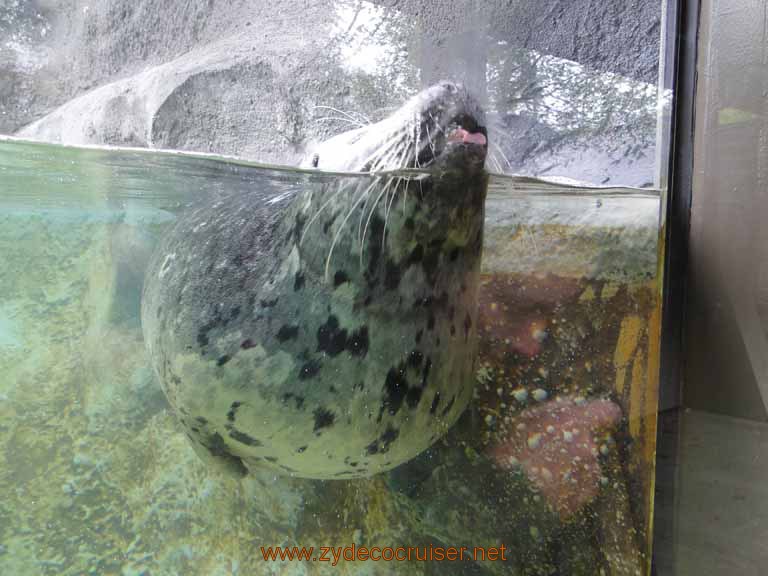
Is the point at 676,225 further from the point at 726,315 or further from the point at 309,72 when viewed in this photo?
the point at 309,72

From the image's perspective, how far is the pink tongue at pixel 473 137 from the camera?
4.27 ft

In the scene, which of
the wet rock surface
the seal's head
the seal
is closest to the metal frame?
the wet rock surface

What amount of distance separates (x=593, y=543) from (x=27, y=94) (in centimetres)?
278

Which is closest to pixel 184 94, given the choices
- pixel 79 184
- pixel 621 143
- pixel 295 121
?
pixel 295 121

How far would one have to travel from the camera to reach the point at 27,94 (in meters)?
1.87

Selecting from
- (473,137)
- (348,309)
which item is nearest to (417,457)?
(348,309)

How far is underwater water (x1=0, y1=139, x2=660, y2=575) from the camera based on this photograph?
1.94 meters

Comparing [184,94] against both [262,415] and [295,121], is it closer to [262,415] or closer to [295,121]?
[295,121]

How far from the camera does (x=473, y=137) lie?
1.32 metres

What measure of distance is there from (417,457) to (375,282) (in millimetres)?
1026

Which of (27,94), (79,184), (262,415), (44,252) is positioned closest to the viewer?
(262,415)

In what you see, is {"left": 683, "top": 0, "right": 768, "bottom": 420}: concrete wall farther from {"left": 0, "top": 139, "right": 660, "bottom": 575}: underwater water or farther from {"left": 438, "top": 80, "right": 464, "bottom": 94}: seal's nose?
{"left": 438, "top": 80, "right": 464, "bottom": 94}: seal's nose

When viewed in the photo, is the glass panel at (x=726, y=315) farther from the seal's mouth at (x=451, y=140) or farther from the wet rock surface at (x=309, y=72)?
the seal's mouth at (x=451, y=140)

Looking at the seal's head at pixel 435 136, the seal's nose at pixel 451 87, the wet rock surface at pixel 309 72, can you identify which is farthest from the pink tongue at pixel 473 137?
the wet rock surface at pixel 309 72
